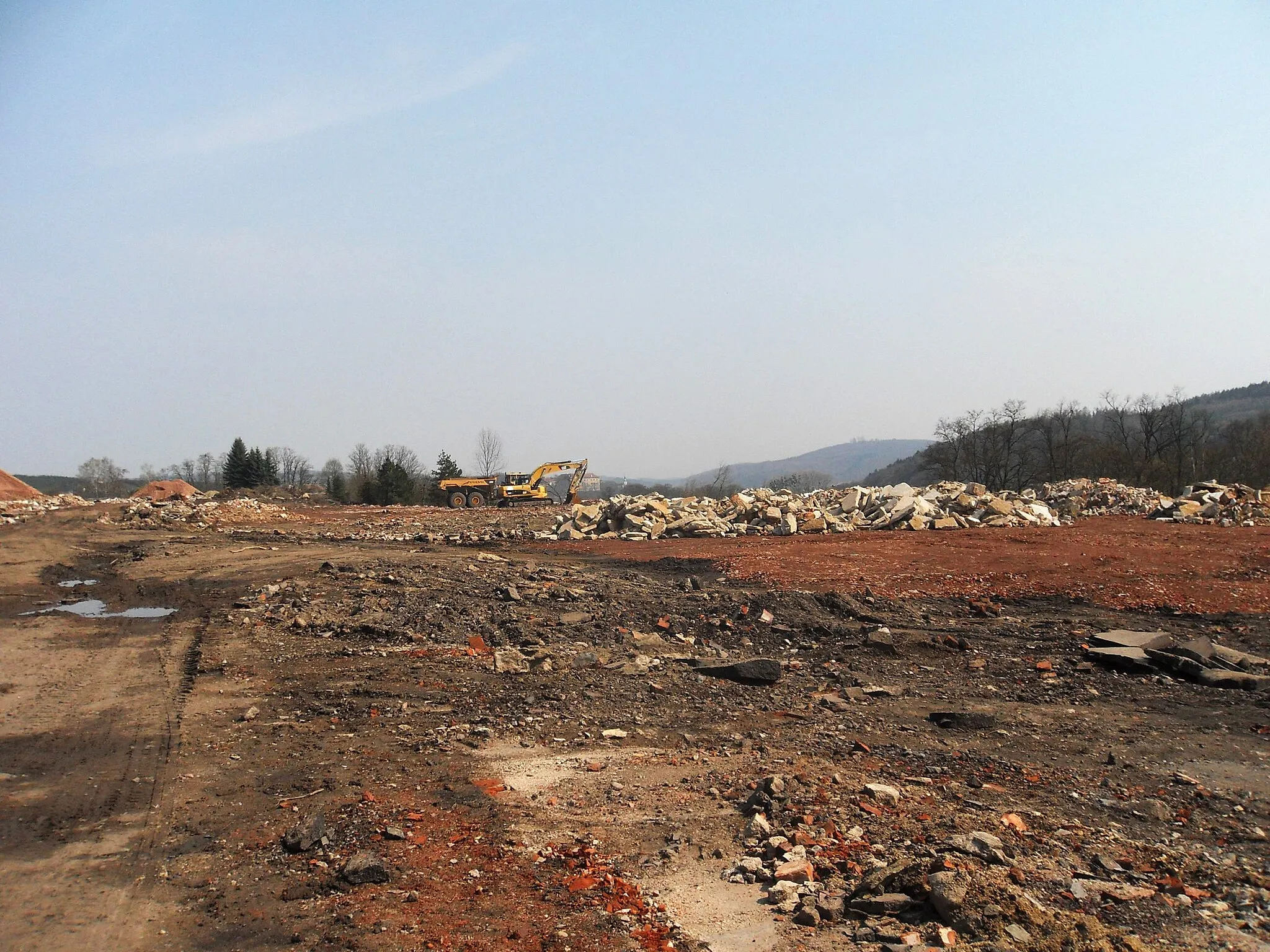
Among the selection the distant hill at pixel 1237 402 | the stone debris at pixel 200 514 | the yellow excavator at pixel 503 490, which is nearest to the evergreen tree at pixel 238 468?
the stone debris at pixel 200 514

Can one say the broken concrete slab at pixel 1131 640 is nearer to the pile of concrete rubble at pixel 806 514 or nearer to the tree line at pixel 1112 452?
the pile of concrete rubble at pixel 806 514

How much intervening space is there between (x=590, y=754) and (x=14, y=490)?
55.4 metres

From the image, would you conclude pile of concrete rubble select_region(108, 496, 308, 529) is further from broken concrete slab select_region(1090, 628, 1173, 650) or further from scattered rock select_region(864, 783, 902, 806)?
scattered rock select_region(864, 783, 902, 806)

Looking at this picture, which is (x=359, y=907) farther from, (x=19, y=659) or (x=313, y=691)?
(x=19, y=659)

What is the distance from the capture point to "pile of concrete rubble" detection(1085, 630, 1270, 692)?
27.5 ft

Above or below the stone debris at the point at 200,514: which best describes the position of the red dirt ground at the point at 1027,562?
below

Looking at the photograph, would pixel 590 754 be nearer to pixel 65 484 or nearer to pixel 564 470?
pixel 564 470

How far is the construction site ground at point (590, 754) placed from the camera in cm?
420

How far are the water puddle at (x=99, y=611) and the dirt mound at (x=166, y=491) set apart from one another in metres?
30.8

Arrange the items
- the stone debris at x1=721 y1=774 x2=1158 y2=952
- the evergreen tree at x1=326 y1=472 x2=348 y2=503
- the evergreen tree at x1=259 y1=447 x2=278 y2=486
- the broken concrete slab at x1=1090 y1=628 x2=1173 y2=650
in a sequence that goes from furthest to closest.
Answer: the evergreen tree at x1=259 y1=447 x2=278 y2=486 < the evergreen tree at x1=326 y1=472 x2=348 y2=503 < the broken concrete slab at x1=1090 y1=628 x2=1173 y2=650 < the stone debris at x1=721 y1=774 x2=1158 y2=952

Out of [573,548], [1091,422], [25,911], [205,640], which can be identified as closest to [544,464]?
[573,548]

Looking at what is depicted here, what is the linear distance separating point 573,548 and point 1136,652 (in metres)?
15.2

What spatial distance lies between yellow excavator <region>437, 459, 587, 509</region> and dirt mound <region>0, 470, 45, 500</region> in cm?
2713

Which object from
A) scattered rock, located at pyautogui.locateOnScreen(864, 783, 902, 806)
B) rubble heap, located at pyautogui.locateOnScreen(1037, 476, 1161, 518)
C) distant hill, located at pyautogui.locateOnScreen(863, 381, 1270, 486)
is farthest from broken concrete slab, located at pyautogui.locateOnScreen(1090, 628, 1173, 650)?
A: distant hill, located at pyautogui.locateOnScreen(863, 381, 1270, 486)
